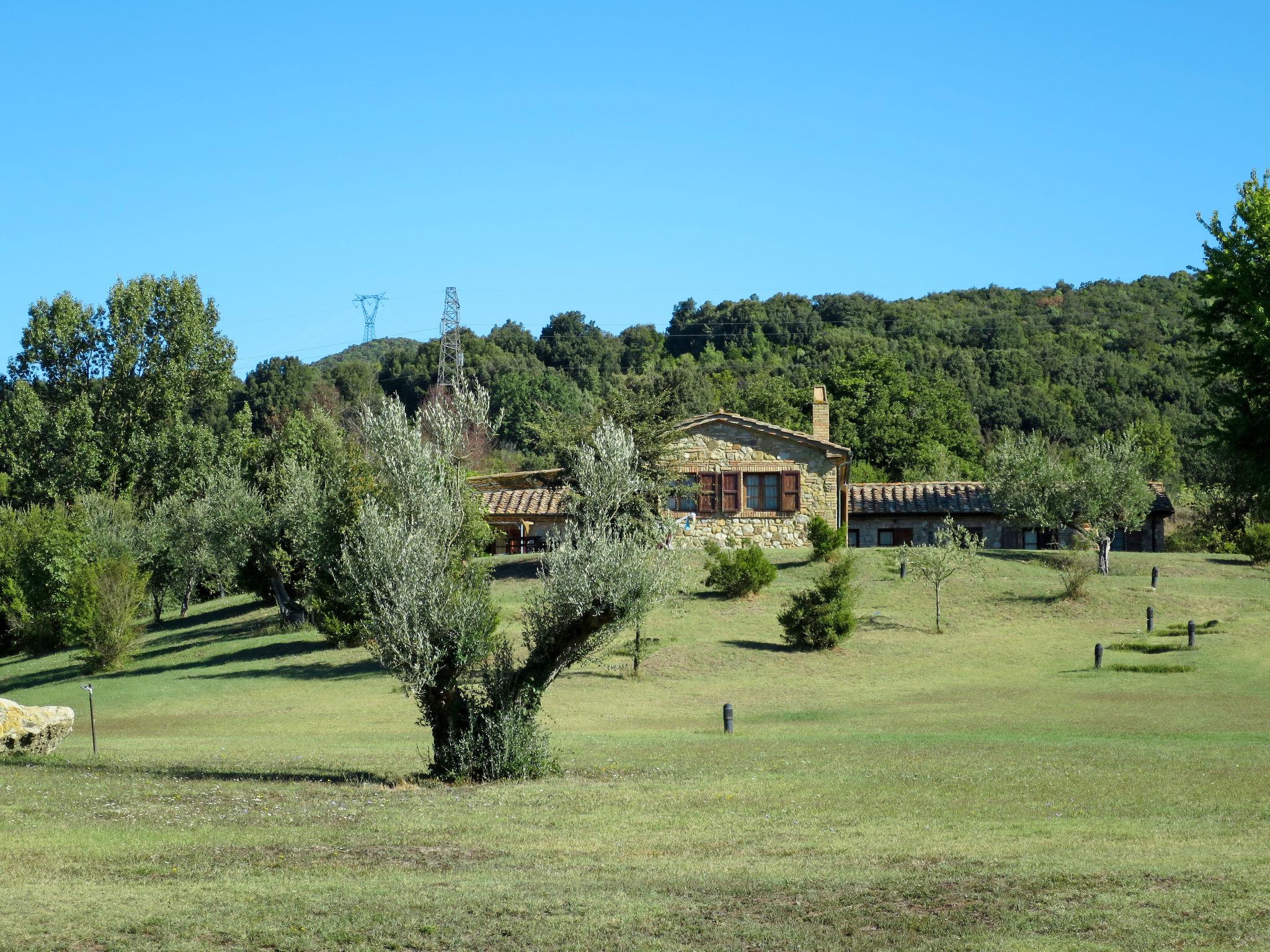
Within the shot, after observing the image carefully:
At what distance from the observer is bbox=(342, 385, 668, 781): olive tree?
50.9ft

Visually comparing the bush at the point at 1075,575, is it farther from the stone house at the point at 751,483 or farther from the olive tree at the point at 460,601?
the olive tree at the point at 460,601

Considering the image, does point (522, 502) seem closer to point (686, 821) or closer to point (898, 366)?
point (898, 366)

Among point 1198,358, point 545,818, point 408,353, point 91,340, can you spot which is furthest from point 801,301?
point 545,818

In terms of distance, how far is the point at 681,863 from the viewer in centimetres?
1060

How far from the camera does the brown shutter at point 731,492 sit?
1848 inches

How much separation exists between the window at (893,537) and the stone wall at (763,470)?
9592 mm

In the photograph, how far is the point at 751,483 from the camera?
154ft

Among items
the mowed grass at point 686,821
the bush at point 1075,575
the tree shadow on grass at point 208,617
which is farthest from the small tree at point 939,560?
the tree shadow on grass at point 208,617

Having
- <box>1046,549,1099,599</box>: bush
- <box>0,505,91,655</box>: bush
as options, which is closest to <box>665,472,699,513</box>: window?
<box>1046,549,1099,599</box>: bush

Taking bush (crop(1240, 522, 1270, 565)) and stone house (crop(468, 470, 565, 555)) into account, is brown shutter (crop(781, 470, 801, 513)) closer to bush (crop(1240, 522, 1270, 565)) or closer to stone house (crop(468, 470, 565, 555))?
stone house (crop(468, 470, 565, 555))

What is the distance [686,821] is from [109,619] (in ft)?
91.1

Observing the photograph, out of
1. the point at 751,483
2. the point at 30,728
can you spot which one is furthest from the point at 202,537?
the point at 30,728

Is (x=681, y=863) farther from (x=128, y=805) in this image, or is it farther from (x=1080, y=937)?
(x=128, y=805)

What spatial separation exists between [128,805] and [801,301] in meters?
114
